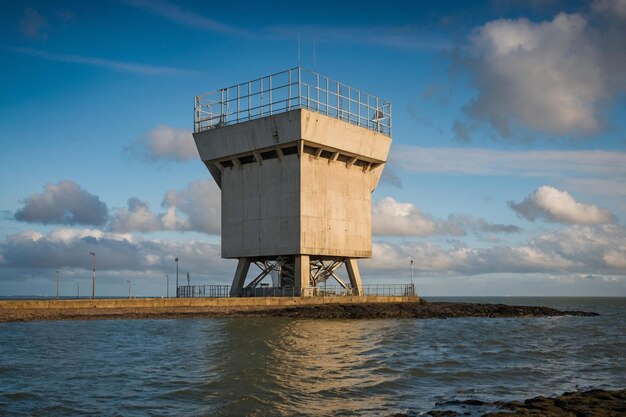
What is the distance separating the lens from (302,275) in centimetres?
5009

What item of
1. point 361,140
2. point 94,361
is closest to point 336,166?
point 361,140

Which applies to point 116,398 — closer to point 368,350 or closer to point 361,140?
point 368,350

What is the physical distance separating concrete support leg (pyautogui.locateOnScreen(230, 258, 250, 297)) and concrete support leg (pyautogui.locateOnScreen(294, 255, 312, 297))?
5045 millimetres

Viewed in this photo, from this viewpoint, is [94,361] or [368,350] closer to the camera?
[94,361]

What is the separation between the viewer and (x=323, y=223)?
51.3m

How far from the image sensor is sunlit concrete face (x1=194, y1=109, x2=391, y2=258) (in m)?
49.5

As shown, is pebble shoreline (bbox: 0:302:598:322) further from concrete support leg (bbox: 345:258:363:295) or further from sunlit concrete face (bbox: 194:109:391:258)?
sunlit concrete face (bbox: 194:109:391:258)

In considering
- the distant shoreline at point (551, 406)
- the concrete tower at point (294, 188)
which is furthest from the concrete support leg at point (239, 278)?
the distant shoreline at point (551, 406)

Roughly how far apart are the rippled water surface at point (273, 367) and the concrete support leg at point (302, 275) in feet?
31.2

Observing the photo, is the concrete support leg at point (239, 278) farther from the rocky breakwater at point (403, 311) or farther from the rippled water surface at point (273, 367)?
the rippled water surface at point (273, 367)

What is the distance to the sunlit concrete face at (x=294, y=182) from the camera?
163 feet

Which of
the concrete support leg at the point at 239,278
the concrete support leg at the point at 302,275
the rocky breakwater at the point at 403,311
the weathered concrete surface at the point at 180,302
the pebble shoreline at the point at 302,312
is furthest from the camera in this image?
the concrete support leg at the point at 239,278

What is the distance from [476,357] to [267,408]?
14246 mm

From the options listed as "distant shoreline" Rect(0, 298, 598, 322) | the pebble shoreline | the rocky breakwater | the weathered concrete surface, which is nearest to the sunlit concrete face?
the weathered concrete surface
